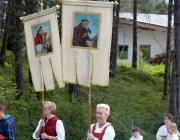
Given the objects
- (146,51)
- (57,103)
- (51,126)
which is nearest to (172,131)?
(51,126)

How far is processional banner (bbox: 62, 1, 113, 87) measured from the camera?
748cm

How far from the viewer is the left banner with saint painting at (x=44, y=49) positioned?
7.98 m

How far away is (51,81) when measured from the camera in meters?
8.06

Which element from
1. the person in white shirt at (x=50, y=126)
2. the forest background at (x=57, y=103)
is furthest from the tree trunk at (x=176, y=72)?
the person in white shirt at (x=50, y=126)

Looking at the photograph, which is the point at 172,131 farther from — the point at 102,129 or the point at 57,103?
the point at 57,103

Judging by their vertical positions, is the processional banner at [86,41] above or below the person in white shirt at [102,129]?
above

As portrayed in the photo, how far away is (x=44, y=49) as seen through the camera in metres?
8.03

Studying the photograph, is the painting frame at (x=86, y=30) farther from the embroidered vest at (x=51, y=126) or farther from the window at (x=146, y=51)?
the window at (x=146, y=51)

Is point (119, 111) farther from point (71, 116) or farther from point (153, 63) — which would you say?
point (153, 63)

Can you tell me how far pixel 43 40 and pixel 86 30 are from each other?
37.2 inches

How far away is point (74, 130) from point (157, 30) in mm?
19392

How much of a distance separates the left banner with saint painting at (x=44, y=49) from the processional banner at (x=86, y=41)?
339mm

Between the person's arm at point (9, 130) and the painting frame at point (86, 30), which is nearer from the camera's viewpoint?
the person's arm at point (9, 130)

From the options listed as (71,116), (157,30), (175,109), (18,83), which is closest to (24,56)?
(18,83)
